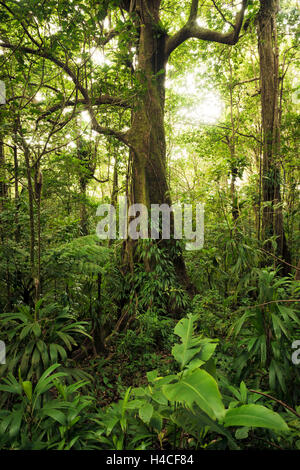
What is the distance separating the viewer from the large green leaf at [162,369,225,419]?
96cm

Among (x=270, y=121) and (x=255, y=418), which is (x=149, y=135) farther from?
(x=255, y=418)

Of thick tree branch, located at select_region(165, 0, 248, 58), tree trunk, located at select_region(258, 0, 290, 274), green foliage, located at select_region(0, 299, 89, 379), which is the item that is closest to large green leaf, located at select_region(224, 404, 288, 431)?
green foliage, located at select_region(0, 299, 89, 379)

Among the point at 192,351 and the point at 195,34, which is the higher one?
the point at 195,34

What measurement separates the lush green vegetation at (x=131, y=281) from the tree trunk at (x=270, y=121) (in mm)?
29

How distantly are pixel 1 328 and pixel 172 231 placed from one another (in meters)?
2.71

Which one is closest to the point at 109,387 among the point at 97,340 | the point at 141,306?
the point at 97,340

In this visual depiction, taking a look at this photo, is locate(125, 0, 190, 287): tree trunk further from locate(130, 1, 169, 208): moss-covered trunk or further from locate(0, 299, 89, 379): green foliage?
locate(0, 299, 89, 379): green foliage

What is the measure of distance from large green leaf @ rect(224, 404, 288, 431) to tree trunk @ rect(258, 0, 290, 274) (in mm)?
3542

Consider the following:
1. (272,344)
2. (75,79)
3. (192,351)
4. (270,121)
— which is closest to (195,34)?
(270,121)

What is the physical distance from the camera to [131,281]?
3.79 metres

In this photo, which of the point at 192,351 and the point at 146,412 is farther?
the point at 192,351

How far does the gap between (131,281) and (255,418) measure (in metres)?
2.82

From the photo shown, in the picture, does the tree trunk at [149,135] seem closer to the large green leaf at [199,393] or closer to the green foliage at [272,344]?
the green foliage at [272,344]

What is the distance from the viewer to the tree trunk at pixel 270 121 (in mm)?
4426
